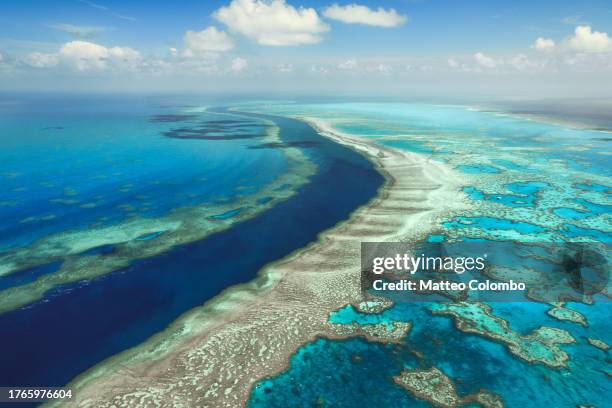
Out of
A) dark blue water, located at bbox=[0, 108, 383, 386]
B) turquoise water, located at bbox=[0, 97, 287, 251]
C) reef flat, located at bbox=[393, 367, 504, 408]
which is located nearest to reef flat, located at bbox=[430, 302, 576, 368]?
reef flat, located at bbox=[393, 367, 504, 408]

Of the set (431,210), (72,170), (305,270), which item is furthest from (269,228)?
(72,170)

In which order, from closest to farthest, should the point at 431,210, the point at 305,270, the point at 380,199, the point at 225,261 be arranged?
the point at 305,270 < the point at 225,261 < the point at 431,210 < the point at 380,199

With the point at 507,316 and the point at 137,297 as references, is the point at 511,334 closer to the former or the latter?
the point at 507,316

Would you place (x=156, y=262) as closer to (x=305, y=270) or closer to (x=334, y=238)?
(x=305, y=270)

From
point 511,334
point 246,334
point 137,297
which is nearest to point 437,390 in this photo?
point 511,334

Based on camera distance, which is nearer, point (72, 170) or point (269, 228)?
point (269, 228)

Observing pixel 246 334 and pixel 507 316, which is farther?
pixel 507 316
